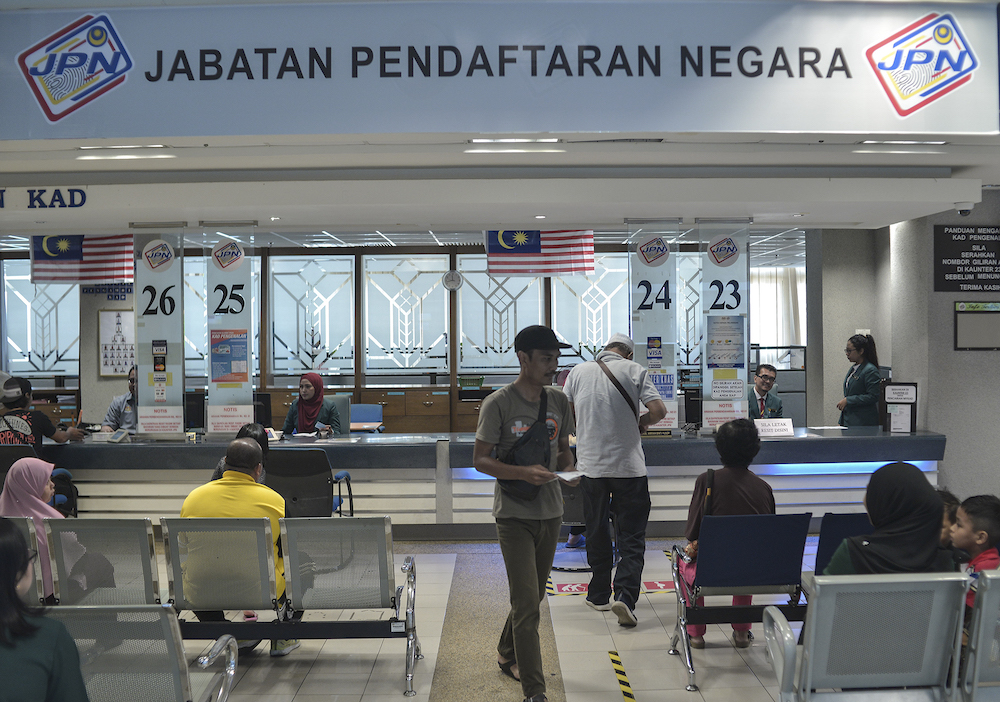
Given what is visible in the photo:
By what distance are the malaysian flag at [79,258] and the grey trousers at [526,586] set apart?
22.1ft

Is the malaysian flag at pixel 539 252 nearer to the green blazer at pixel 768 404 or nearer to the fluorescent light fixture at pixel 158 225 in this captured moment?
the green blazer at pixel 768 404

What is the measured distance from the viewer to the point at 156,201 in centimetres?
542

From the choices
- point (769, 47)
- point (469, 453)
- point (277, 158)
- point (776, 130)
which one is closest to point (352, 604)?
point (469, 453)

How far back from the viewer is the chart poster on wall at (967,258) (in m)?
6.39

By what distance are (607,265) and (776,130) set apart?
A: 23.8 feet

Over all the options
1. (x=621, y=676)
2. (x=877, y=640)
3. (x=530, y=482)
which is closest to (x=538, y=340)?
(x=530, y=482)

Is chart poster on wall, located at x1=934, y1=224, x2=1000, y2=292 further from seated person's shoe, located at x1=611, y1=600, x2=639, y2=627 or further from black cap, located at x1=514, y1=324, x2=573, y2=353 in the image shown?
black cap, located at x1=514, y1=324, x2=573, y2=353

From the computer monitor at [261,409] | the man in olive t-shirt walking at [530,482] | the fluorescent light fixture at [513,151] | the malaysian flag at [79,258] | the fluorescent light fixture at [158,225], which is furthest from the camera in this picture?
the malaysian flag at [79,258]

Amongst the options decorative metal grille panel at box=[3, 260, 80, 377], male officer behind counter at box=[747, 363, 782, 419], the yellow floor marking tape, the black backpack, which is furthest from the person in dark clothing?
decorative metal grille panel at box=[3, 260, 80, 377]

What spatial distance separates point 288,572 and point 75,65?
317cm

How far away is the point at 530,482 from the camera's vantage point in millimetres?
2990

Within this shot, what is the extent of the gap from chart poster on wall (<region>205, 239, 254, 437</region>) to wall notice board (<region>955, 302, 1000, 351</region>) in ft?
19.5

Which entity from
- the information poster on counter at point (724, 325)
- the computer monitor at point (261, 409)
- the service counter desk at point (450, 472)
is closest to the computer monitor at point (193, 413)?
the service counter desk at point (450, 472)

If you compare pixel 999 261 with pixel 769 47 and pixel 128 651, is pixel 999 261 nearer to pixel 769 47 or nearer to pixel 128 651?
pixel 769 47
